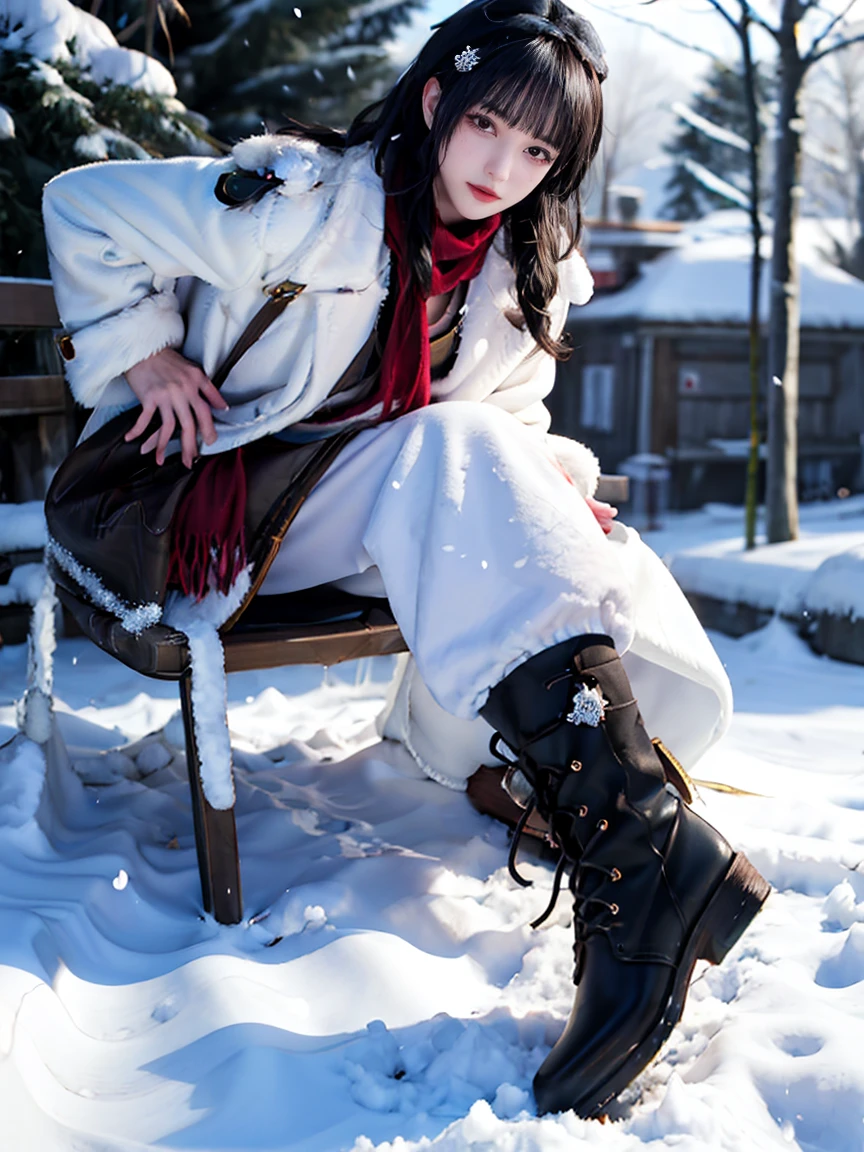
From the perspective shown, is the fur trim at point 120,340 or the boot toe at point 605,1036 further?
the fur trim at point 120,340

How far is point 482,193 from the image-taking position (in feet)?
5.42

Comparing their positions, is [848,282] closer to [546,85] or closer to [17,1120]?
[546,85]

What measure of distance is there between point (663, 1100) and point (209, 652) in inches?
33.7

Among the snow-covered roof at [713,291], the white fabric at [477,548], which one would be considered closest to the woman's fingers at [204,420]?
the white fabric at [477,548]

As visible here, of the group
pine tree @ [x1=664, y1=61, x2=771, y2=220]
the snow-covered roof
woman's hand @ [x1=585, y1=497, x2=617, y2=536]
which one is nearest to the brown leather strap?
woman's hand @ [x1=585, y1=497, x2=617, y2=536]

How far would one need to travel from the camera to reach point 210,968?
58.0 inches

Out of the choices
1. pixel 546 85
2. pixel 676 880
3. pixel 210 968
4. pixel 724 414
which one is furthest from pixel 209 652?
pixel 724 414

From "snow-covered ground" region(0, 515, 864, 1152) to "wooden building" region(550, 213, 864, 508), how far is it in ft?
28.7

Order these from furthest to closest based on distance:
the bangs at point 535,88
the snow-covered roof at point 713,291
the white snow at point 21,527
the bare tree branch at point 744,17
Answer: the snow-covered roof at point 713,291, the bare tree branch at point 744,17, the white snow at point 21,527, the bangs at point 535,88

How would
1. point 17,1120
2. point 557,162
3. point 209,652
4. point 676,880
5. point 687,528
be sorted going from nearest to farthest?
point 17,1120 → point 676,880 → point 209,652 → point 557,162 → point 687,528

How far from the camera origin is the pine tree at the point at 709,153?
56.3 ft

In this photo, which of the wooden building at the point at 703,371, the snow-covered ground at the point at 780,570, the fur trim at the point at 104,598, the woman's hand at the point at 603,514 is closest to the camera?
the fur trim at the point at 104,598

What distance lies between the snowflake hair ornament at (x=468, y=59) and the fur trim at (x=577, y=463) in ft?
2.07

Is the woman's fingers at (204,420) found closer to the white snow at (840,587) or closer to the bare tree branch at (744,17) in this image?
the white snow at (840,587)
